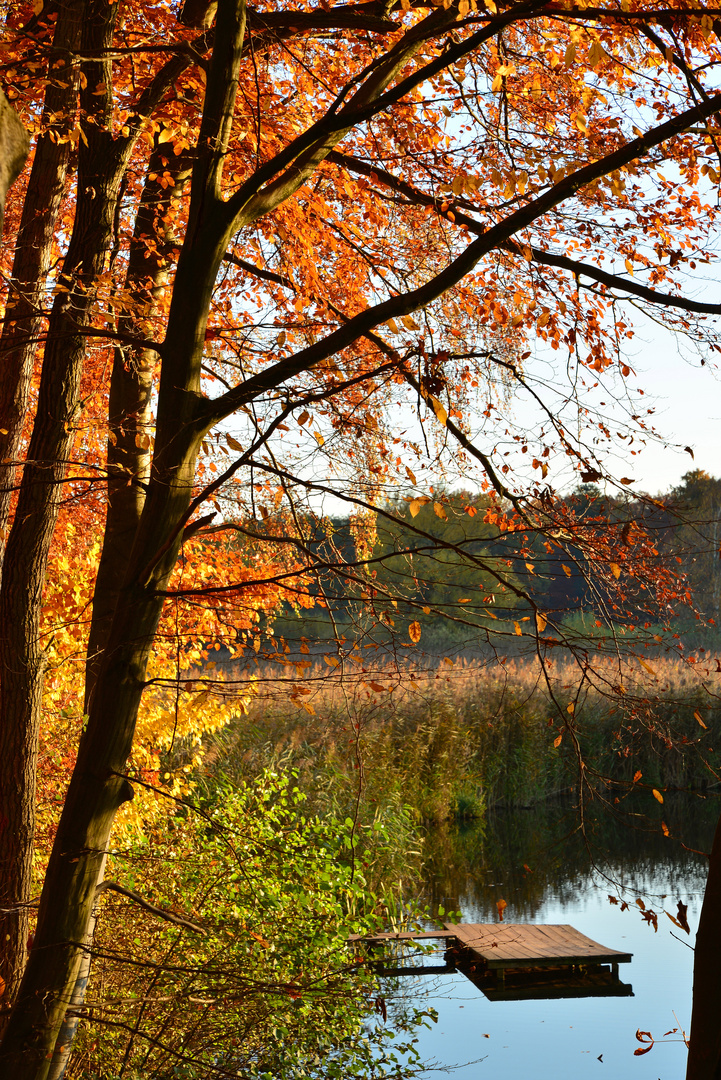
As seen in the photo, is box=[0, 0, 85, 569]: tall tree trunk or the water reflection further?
the water reflection

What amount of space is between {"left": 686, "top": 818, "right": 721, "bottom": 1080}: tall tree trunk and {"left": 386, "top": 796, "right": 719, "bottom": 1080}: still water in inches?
78.9

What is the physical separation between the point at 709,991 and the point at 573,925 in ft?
31.0

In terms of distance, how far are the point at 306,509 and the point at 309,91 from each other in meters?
3.62

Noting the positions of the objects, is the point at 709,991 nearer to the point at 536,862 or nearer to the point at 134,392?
the point at 134,392

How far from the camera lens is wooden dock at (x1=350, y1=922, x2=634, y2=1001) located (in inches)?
322

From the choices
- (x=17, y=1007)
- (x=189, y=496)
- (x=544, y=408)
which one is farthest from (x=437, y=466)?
(x=17, y=1007)

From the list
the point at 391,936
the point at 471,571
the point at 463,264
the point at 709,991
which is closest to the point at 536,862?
the point at 391,936

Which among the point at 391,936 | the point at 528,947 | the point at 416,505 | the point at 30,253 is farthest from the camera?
the point at 528,947

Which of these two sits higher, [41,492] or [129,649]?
[41,492]

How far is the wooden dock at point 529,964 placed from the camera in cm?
819

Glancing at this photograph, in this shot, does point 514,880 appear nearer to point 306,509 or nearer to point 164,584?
point 306,509

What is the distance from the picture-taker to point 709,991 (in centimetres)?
164

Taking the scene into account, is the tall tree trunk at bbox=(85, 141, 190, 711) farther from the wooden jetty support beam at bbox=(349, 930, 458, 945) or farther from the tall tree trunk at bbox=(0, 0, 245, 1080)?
the wooden jetty support beam at bbox=(349, 930, 458, 945)

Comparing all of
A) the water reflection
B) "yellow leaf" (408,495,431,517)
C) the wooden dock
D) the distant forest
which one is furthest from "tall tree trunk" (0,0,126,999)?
the water reflection
